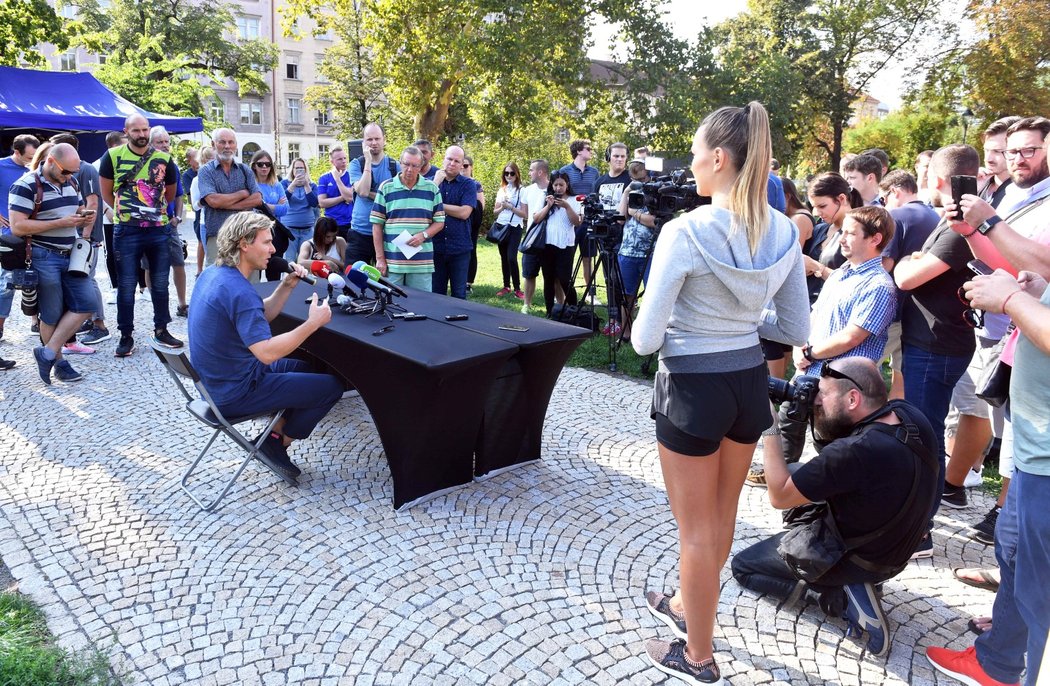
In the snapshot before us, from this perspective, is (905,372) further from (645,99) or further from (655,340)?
(645,99)

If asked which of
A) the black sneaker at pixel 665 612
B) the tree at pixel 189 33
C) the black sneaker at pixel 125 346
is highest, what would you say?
the tree at pixel 189 33

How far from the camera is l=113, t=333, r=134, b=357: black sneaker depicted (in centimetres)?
663

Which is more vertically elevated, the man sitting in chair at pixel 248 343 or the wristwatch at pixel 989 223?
the wristwatch at pixel 989 223

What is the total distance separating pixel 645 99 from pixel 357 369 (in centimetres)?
2512

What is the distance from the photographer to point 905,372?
355 centimetres

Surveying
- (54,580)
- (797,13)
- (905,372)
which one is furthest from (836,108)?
(54,580)

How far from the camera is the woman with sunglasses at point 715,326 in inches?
83.8

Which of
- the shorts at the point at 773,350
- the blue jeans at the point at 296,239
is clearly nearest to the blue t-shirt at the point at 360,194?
the blue jeans at the point at 296,239

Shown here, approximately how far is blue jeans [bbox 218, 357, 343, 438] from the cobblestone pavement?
385mm

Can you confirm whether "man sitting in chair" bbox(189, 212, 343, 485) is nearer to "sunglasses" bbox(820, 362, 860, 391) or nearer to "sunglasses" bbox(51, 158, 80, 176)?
"sunglasses" bbox(820, 362, 860, 391)

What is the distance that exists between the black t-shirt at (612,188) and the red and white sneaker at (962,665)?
5.59m

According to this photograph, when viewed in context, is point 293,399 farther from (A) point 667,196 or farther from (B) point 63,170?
(B) point 63,170

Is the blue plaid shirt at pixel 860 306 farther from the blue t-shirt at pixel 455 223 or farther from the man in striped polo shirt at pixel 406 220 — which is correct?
the blue t-shirt at pixel 455 223

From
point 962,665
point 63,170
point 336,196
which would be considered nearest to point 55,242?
point 63,170
